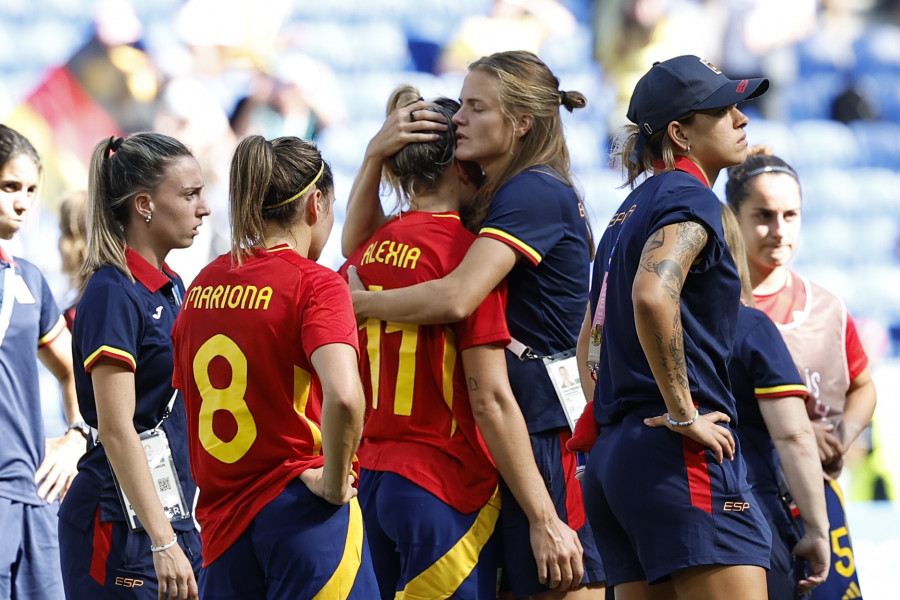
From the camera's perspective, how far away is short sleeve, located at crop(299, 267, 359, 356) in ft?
6.85

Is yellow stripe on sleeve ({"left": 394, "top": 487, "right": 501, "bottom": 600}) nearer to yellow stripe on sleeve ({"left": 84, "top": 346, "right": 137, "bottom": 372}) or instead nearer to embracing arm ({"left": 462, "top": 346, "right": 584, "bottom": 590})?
embracing arm ({"left": 462, "top": 346, "right": 584, "bottom": 590})

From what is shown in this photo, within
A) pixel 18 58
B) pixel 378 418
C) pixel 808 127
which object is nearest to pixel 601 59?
pixel 808 127

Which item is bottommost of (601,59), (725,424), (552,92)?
(725,424)

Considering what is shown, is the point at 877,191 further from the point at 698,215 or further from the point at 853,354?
the point at 698,215

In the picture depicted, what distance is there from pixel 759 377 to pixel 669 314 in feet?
2.45

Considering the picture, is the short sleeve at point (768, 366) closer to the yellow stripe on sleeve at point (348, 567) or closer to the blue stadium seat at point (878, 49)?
the yellow stripe on sleeve at point (348, 567)

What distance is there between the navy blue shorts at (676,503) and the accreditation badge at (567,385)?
1.05 ft

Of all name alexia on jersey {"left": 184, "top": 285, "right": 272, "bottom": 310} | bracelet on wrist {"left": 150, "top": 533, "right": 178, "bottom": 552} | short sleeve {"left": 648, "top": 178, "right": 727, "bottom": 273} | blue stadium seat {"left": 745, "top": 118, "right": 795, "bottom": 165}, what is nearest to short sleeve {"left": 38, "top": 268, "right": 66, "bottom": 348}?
bracelet on wrist {"left": 150, "top": 533, "right": 178, "bottom": 552}

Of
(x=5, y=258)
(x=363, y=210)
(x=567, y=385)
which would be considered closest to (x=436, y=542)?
(x=567, y=385)

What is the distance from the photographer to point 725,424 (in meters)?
2.25

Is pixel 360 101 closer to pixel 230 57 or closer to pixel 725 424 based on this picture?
pixel 230 57

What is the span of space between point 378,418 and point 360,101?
4.34 m

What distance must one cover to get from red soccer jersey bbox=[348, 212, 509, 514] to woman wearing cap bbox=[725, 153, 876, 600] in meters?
1.10

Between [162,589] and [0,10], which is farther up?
[0,10]
